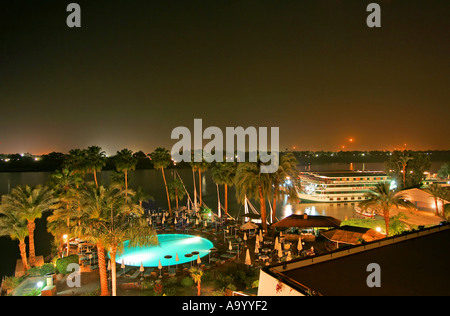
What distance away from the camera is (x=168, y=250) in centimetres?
2531

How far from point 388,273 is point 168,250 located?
64.5 ft

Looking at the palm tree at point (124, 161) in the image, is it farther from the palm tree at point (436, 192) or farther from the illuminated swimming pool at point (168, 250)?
the palm tree at point (436, 192)

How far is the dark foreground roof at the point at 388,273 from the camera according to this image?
8266 millimetres

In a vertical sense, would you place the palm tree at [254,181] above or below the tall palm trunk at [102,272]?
above

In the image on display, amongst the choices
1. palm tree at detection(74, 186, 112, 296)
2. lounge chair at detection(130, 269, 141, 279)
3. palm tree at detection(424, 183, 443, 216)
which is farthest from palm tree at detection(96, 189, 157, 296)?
palm tree at detection(424, 183, 443, 216)

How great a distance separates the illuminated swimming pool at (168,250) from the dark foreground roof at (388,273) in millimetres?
14340

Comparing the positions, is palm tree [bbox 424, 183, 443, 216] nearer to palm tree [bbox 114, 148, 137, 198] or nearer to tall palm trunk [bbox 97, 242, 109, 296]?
tall palm trunk [bbox 97, 242, 109, 296]

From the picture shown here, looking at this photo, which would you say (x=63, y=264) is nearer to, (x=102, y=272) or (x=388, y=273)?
(x=102, y=272)

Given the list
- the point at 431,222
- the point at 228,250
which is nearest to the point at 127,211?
the point at 228,250

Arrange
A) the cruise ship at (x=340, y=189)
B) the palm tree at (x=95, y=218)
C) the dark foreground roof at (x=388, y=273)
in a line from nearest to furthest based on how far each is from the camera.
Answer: the dark foreground roof at (x=388, y=273) → the palm tree at (x=95, y=218) → the cruise ship at (x=340, y=189)

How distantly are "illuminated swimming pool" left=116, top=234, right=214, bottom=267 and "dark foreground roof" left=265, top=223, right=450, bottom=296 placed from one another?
47.0 ft

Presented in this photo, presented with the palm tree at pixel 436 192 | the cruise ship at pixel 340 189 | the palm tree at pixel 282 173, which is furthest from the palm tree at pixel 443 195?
the cruise ship at pixel 340 189
